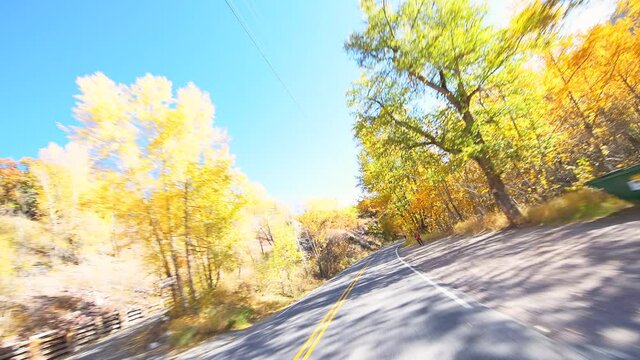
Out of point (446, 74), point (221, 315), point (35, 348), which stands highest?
point (446, 74)

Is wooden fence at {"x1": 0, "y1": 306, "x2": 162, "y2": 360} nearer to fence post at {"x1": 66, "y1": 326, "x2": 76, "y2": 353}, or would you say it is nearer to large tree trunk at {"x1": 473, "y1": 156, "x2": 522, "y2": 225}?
fence post at {"x1": 66, "y1": 326, "x2": 76, "y2": 353}

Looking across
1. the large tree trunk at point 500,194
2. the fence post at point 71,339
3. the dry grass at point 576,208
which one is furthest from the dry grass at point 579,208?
the fence post at point 71,339

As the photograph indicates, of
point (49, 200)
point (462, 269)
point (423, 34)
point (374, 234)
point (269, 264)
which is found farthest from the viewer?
point (374, 234)

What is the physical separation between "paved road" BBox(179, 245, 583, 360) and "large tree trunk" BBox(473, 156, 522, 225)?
707 centimetres

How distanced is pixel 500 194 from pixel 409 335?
11.7 metres

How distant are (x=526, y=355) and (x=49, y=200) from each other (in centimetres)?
3664

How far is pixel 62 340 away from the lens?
16359 millimetres

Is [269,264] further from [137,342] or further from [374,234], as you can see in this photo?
[374,234]

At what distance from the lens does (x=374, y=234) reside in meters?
78.4

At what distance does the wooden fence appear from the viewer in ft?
46.9

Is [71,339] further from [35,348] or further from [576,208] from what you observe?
[576,208]

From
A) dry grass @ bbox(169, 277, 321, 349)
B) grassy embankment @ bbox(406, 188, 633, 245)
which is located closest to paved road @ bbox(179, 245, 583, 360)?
dry grass @ bbox(169, 277, 321, 349)

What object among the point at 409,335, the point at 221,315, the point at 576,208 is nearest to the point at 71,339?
the point at 221,315

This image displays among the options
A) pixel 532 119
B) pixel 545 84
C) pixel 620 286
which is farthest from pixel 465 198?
pixel 620 286
